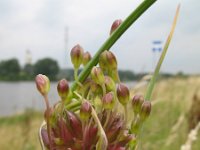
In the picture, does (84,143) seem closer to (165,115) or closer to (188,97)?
(165,115)

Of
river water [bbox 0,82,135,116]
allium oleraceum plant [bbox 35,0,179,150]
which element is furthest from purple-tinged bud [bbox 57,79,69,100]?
river water [bbox 0,82,135,116]

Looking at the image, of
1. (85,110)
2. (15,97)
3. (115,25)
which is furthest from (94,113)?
(15,97)

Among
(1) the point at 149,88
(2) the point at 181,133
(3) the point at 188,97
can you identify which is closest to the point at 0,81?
(3) the point at 188,97

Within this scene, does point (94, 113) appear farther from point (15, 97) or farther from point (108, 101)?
point (15, 97)

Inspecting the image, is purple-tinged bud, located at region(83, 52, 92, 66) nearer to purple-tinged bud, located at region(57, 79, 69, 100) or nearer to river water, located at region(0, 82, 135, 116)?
purple-tinged bud, located at region(57, 79, 69, 100)

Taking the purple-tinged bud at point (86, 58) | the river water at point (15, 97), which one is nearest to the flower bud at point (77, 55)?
the purple-tinged bud at point (86, 58)

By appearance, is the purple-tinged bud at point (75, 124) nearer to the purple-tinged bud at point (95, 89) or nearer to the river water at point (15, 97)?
the purple-tinged bud at point (95, 89)

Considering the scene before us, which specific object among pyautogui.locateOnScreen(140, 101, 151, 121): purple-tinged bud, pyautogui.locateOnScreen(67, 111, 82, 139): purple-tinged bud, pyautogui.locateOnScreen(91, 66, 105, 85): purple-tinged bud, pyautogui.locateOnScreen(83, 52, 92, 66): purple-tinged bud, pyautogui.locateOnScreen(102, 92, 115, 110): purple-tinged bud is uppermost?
pyautogui.locateOnScreen(83, 52, 92, 66): purple-tinged bud

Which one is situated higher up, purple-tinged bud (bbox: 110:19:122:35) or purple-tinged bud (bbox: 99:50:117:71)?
purple-tinged bud (bbox: 110:19:122:35)

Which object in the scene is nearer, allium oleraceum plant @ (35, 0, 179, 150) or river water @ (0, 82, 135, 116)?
allium oleraceum plant @ (35, 0, 179, 150)
